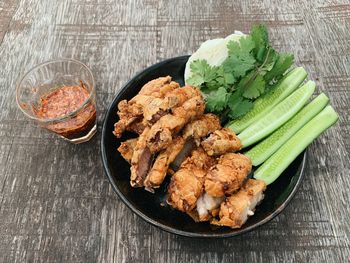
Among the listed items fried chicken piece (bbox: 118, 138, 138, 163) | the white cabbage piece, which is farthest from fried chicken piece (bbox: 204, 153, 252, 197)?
the white cabbage piece

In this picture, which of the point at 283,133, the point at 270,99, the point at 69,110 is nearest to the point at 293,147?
the point at 283,133

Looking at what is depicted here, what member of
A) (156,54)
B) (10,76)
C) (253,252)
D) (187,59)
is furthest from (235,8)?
(253,252)

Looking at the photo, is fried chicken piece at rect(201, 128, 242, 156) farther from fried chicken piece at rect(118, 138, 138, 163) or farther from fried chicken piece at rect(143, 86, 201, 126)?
fried chicken piece at rect(118, 138, 138, 163)

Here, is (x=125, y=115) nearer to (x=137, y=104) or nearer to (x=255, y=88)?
(x=137, y=104)

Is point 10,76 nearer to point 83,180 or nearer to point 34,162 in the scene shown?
point 34,162

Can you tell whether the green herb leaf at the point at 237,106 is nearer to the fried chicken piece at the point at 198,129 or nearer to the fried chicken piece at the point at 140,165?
Answer: the fried chicken piece at the point at 198,129

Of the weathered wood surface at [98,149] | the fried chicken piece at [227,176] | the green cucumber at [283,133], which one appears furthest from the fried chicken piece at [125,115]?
the green cucumber at [283,133]
